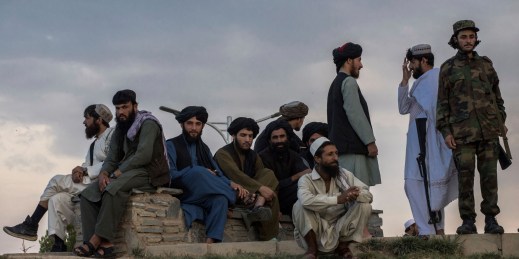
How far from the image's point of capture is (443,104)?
1011cm

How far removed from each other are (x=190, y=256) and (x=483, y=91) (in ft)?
12.3

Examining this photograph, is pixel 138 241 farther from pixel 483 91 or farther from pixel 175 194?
pixel 483 91

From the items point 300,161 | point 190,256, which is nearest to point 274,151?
point 300,161

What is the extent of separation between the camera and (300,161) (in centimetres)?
1288

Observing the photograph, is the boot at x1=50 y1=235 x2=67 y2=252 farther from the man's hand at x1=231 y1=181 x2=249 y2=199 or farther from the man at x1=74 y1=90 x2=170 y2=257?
the man's hand at x1=231 y1=181 x2=249 y2=199

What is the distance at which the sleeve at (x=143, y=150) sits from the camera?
10797 millimetres

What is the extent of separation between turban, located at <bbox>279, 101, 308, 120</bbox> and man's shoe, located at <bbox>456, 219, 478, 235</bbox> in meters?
4.24

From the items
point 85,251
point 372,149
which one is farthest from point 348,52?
point 85,251

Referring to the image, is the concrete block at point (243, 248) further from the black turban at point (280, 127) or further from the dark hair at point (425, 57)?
the dark hair at point (425, 57)

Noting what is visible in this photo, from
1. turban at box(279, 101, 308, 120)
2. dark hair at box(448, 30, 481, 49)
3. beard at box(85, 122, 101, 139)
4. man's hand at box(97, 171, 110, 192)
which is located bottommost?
man's hand at box(97, 171, 110, 192)

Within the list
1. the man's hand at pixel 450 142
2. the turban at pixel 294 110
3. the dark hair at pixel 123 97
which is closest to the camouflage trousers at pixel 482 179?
the man's hand at pixel 450 142

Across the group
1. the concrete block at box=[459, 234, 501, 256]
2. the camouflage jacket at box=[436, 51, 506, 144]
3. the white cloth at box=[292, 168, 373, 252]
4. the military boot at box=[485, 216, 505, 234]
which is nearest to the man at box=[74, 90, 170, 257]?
the white cloth at box=[292, 168, 373, 252]

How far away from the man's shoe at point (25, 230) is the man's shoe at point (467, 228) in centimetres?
587

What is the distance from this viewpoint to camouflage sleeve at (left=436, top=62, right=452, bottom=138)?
10039 mm
